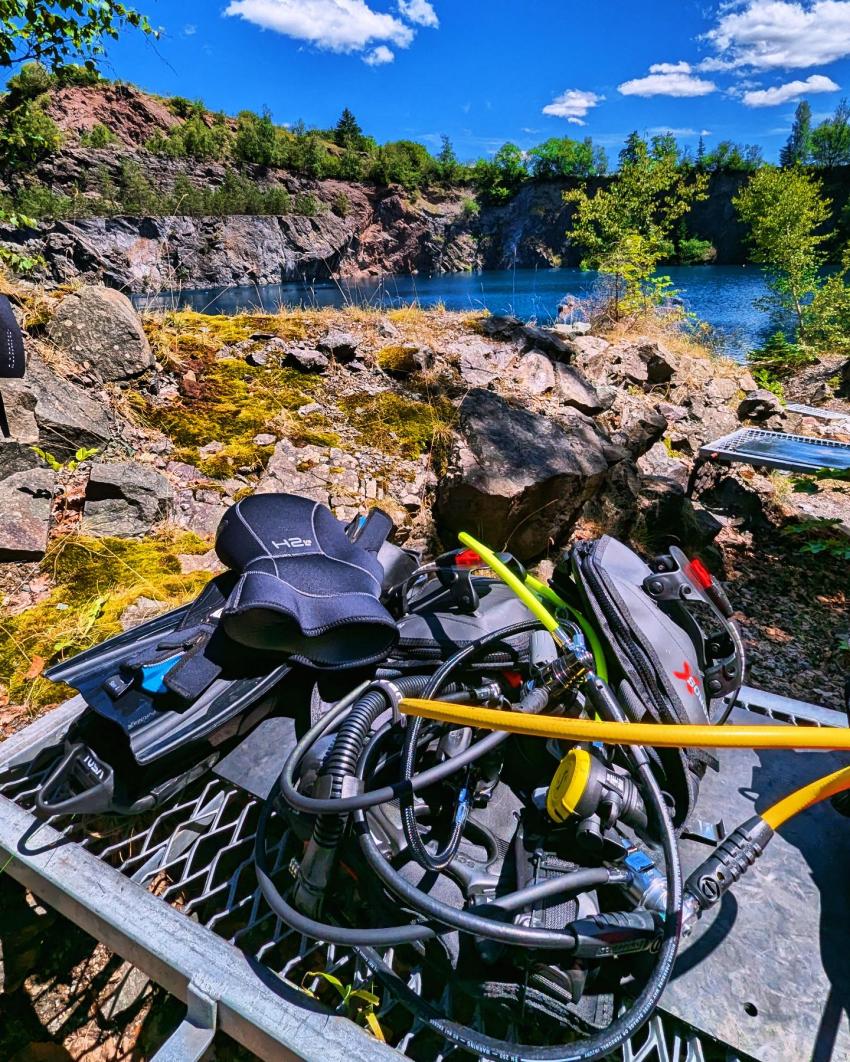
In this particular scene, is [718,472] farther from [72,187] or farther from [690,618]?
[72,187]

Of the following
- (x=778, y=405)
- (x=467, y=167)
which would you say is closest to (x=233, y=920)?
(x=778, y=405)

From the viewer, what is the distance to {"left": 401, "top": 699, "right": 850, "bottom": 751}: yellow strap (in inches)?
34.4

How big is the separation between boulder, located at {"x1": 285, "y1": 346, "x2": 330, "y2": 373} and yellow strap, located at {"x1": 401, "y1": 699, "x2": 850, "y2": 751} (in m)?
3.98

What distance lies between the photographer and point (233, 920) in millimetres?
1458

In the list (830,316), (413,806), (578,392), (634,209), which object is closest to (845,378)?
(830,316)

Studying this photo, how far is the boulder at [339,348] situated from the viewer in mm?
4629

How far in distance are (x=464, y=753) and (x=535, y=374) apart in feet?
14.4

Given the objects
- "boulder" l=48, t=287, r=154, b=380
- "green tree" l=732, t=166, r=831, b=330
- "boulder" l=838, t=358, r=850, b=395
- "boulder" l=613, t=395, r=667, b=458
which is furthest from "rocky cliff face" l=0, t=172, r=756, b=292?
"boulder" l=613, t=395, r=667, b=458

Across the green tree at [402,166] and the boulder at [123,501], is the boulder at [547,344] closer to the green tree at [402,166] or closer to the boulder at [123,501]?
the boulder at [123,501]

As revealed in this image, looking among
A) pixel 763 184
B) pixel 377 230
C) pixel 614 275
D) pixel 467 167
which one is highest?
pixel 467 167

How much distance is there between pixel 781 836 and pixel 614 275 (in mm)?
10896

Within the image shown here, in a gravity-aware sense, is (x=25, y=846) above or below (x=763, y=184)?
below

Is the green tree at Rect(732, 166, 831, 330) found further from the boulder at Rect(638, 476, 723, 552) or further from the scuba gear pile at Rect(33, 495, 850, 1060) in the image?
the scuba gear pile at Rect(33, 495, 850, 1060)

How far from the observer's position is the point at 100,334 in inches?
145
